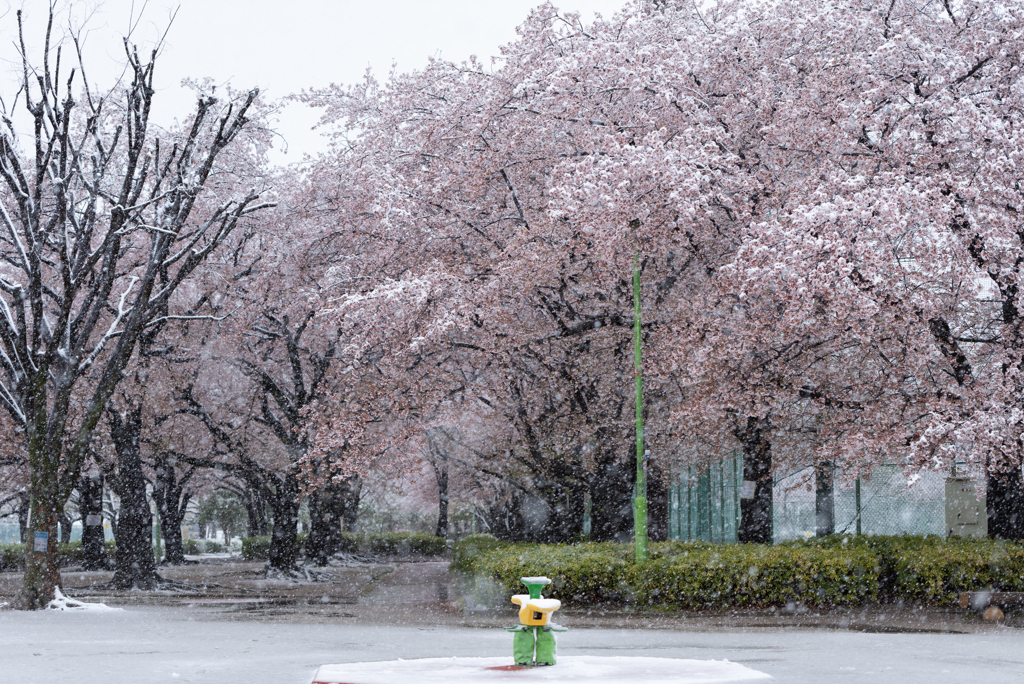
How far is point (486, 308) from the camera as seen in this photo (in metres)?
19.1

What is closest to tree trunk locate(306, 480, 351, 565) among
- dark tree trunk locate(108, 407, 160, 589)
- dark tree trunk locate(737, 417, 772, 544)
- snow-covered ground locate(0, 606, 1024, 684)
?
dark tree trunk locate(108, 407, 160, 589)

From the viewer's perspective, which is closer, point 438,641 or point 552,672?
point 552,672

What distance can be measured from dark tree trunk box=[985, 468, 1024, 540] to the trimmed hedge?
3.07 ft

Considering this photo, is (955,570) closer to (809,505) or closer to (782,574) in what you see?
(782,574)

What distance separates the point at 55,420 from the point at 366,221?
774cm

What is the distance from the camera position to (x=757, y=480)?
66.0 ft

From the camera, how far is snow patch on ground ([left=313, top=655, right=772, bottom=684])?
7.77m

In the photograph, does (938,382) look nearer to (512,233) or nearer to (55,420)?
(512,233)

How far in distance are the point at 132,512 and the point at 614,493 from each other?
11.2m

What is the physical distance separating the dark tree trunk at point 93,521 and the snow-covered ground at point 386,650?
889 inches

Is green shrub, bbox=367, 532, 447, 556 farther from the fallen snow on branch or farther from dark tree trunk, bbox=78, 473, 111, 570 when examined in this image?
the fallen snow on branch

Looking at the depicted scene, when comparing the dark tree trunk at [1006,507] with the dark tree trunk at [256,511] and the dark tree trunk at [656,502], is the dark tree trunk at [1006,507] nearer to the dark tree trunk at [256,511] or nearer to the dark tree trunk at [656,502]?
the dark tree trunk at [656,502]

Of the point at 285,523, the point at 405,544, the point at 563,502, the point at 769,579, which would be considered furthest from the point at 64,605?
the point at 405,544

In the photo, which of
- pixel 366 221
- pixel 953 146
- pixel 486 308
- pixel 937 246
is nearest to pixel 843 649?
pixel 937 246
